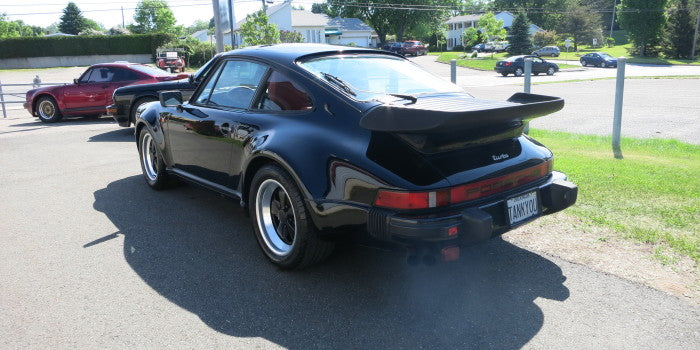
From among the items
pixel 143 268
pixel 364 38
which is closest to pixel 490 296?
pixel 143 268

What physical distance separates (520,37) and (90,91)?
2006 inches

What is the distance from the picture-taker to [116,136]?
10.3 metres

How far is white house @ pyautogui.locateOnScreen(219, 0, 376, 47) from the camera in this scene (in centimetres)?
6681

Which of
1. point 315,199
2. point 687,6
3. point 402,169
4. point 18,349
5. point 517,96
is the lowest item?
point 18,349

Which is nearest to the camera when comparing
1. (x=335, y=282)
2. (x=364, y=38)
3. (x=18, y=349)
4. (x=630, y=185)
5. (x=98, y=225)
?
(x=18, y=349)

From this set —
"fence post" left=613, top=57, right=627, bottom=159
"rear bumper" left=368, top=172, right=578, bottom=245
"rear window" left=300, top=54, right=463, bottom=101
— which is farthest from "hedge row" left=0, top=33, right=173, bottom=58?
"rear bumper" left=368, top=172, right=578, bottom=245

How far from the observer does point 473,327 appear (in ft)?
9.32

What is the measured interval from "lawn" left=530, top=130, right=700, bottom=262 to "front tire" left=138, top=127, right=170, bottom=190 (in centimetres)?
418

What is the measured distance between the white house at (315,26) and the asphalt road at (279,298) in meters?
58.2

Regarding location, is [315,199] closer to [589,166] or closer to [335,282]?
[335,282]

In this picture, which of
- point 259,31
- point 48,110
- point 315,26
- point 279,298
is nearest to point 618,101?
point 279,298

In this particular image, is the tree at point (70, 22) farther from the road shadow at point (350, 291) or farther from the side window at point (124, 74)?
the road shadow at point (350, 291)

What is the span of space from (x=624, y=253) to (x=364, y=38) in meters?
81.0

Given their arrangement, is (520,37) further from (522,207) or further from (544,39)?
(522,207)
